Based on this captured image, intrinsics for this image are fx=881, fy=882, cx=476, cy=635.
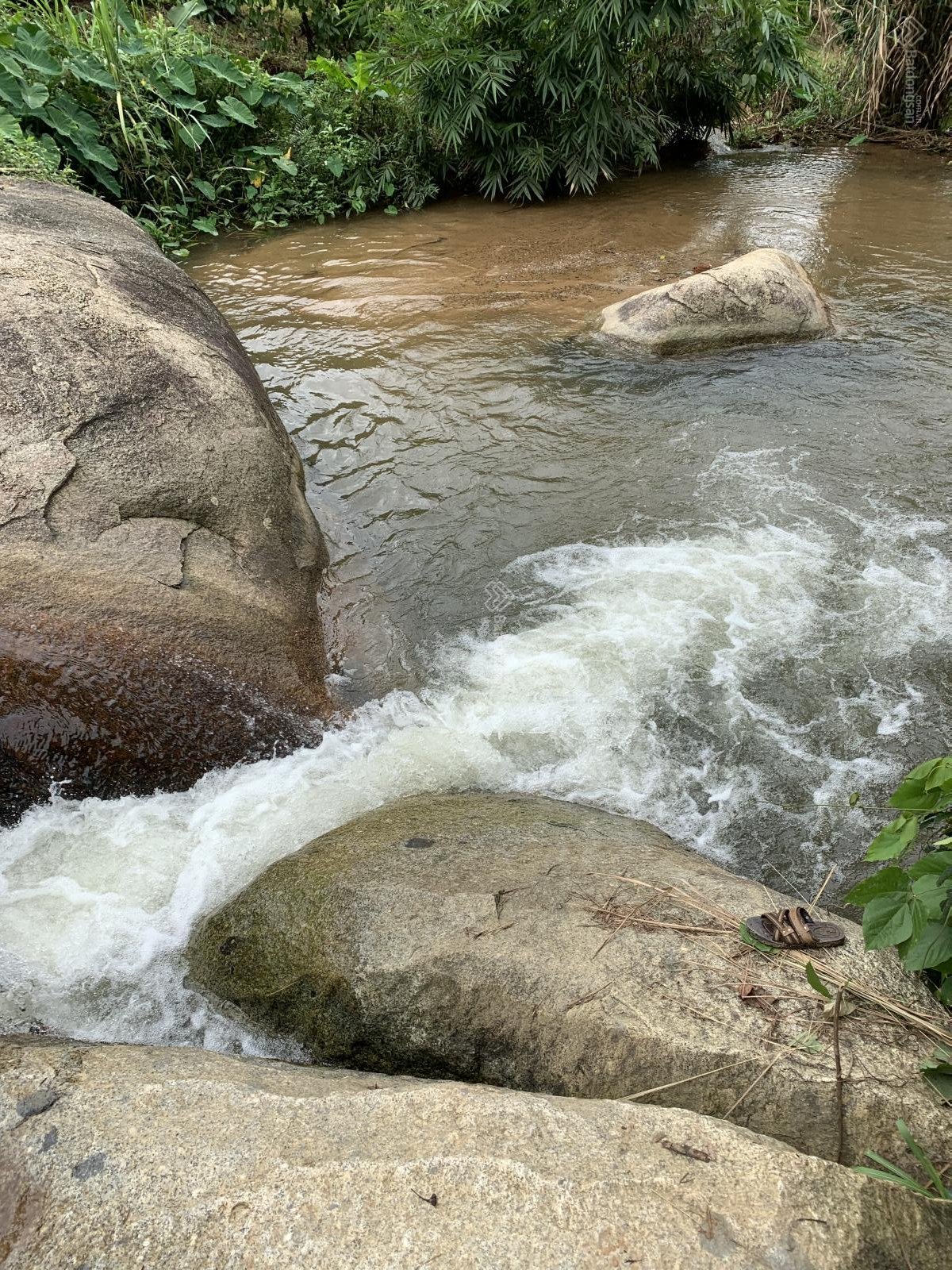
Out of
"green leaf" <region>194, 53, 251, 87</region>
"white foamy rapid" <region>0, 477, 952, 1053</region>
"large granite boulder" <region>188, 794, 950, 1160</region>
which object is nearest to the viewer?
"large granite boulder" <region>188, 794, 950, 1160</region>

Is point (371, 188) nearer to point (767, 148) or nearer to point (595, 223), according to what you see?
point (595, 223)

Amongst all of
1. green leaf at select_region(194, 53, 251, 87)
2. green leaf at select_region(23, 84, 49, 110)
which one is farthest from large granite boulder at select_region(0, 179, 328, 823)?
green leaf at select_region(194, 53, 251, 87)

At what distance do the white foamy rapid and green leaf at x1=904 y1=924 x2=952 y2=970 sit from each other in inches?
52.3

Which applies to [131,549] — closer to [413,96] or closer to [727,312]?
[727,312]

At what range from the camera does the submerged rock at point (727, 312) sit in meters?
6.35

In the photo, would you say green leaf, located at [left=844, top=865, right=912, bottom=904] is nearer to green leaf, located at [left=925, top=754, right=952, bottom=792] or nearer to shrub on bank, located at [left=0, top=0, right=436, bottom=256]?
green leaf, located at [left=925, top=754, right=952, bottom=792]

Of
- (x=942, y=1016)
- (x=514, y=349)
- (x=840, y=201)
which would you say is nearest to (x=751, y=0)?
(x=840, y=201)

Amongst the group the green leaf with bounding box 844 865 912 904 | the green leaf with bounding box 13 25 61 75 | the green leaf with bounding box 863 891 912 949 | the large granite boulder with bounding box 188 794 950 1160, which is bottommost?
the large granite boulder with bounding box 188 794 950 1160

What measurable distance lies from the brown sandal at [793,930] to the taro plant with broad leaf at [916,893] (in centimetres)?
29

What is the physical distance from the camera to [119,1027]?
2.50 metres

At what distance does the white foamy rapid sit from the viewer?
2777mm

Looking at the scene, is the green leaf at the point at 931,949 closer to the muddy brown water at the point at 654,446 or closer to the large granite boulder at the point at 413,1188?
the large granite boulder at the point at 413,1188

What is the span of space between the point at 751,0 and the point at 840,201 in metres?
2.46

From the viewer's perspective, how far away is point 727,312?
6352 millimetres
